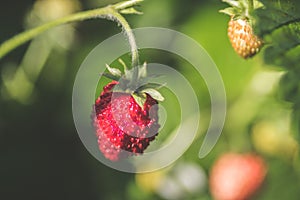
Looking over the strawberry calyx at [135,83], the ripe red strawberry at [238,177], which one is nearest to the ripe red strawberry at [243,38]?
the strawberry calyx at [135,83]

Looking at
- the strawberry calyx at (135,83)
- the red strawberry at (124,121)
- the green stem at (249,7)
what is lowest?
the red strawberry at (124,121)

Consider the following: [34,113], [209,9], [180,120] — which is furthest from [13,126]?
[209,9]

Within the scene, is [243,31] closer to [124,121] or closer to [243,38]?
[243,38]

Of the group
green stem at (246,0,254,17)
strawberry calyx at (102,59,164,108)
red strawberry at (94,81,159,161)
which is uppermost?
green stem at (246,0,254,17)

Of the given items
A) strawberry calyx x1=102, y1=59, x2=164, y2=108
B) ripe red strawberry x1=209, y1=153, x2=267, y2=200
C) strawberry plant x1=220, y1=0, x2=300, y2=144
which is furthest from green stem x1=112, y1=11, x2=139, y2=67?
ripe red strawberry x1=209, y1=153, x2=267, y2=200

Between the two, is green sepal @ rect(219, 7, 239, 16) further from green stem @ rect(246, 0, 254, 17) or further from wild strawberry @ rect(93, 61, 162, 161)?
wild strawberry @ rect(93, 61, 162, 161)

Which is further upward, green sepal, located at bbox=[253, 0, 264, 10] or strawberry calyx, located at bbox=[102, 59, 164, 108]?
green sepal, located at bbox=[253, 0, 264, 10]

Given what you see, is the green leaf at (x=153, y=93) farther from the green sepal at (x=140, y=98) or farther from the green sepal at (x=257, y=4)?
the green sepal at (x=257, y=4)

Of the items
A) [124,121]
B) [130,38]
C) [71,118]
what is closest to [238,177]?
[71,118]
